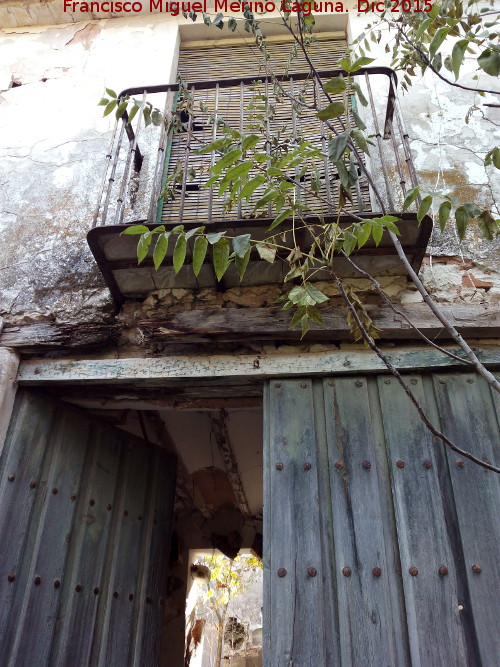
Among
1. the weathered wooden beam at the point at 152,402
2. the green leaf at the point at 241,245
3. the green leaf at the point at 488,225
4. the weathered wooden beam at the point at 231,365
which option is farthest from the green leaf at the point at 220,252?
the weathered wooden beam at the point at 152,402

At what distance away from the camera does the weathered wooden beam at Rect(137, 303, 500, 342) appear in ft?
8.89

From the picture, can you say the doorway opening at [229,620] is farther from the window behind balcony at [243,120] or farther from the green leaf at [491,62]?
the green leaf at [491,62]

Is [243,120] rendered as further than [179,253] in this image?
Yes

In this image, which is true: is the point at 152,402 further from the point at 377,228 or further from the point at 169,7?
the point at 169,7

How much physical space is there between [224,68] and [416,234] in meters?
2.74

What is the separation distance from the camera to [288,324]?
2.74m

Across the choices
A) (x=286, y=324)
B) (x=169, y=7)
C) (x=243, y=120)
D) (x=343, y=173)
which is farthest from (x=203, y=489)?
(x=169, y=7)

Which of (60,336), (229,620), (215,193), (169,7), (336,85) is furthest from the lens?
(229,620)

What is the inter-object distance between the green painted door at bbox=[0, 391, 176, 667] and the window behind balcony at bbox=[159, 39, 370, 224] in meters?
1.32

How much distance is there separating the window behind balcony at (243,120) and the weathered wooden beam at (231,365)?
2.27ft

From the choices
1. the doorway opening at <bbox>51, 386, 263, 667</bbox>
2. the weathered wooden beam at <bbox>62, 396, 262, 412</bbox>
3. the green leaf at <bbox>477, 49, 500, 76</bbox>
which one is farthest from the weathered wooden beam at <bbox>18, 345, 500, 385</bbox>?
the green leaf at <bbox>477, 49, 500, 76</bbox>

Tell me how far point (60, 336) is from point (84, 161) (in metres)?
1.43

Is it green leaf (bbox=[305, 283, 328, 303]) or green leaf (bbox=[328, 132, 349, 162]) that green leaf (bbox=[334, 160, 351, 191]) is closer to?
green leaf (bbox=[328, 132, 349, 162])

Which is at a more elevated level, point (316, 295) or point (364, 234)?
point (364, 234)
